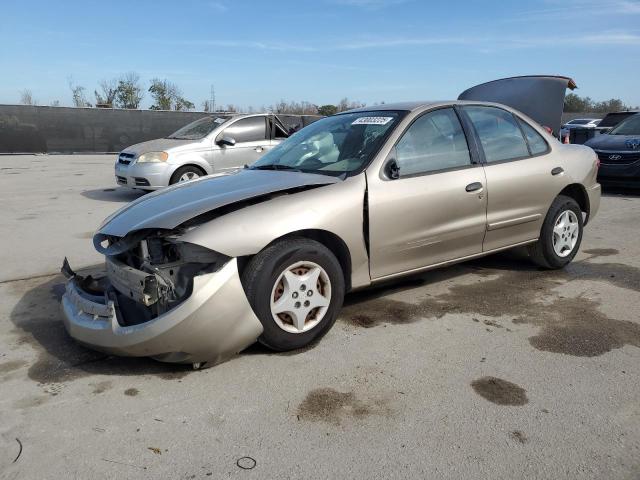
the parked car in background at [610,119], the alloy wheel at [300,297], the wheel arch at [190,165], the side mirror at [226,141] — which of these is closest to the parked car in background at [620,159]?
the parked car in background at [610,119]

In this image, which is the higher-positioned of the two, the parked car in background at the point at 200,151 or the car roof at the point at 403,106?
the car roof at the point at 403,106

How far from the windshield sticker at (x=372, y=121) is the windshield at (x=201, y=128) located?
19.8ft

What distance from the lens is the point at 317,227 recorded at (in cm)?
345

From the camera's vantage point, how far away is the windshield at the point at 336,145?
3996 millimetres

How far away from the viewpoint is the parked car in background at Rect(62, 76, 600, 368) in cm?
311

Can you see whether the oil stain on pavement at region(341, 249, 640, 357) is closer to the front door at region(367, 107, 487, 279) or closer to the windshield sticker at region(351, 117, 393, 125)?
the front door at region(367, 107, 487, 279)

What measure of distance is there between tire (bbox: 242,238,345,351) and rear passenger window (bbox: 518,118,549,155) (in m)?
2.40

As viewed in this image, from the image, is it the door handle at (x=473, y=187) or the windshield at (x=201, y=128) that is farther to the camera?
the windshield at (x=201, y=128)

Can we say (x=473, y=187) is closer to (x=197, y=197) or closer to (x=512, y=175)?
(x=512, y=175)

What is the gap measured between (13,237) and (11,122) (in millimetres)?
16455

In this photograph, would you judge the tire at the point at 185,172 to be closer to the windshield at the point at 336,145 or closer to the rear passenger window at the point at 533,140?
the windshield at the point at 336,145

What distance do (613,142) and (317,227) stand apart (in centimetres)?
856

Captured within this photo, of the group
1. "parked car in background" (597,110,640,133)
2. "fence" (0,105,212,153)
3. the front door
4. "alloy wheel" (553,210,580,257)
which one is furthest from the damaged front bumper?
"fence" (0,105,212,153)

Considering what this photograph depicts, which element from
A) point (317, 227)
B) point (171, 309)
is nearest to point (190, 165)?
point (317, 227)
